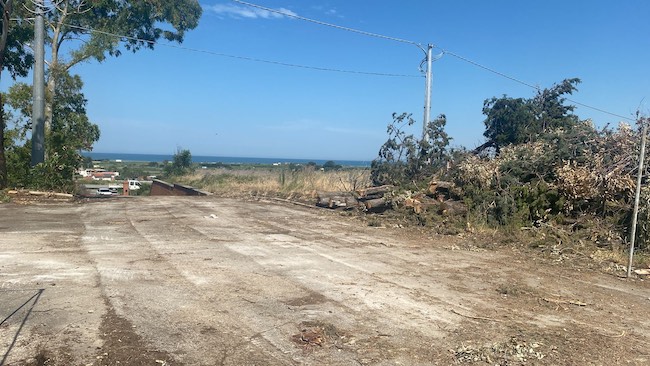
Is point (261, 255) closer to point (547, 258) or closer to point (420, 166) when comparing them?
point (547, 258)

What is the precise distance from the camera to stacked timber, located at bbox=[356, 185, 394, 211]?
1341 cm

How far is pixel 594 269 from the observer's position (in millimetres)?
7723

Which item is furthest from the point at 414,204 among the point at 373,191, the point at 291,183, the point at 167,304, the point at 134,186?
the point at 134,186

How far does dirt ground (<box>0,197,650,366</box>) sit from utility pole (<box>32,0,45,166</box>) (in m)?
6.99

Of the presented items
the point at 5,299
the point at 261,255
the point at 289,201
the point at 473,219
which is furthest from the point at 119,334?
the point at 289,201

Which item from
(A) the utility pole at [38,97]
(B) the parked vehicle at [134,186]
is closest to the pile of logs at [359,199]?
(A) the utility pole at [38,97]

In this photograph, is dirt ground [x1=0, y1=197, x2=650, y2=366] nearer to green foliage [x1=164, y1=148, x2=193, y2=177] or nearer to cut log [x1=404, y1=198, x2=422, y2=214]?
cut log [x1=404, y1=198, x2=422, y2=214]

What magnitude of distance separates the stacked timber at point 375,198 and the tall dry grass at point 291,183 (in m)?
2.25

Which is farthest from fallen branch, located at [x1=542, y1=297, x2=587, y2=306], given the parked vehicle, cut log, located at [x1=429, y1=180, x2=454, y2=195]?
the parked vehicle

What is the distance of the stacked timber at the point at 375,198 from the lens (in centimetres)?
1341

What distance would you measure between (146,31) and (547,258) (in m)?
26.4

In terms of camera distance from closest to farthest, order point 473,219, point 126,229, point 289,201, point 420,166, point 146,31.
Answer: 1. point 126,229
2. point 473,219
3. point 420,166
4. point 289,201
5. point 146,31

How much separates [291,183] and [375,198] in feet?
23.9

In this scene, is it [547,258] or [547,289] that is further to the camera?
[547,258]
